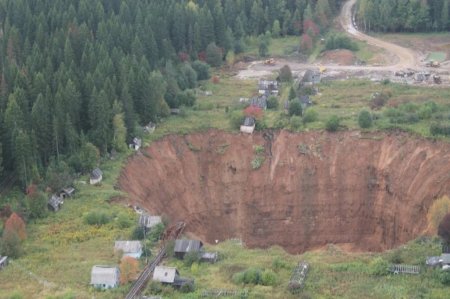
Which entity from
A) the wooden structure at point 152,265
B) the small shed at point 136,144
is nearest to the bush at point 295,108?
the small shed at point 136,144

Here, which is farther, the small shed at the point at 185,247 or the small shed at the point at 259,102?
the small shed at the point at 259,102

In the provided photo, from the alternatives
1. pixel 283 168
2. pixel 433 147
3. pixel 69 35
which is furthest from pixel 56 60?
pixel 433 147

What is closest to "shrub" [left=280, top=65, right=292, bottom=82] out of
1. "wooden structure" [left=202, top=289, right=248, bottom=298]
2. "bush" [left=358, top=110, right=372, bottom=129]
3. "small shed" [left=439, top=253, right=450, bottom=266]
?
"bush" [left=358, top=110, right=372, bottom=129]

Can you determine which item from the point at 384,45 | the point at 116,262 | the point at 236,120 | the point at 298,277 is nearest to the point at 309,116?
the point at 236,120

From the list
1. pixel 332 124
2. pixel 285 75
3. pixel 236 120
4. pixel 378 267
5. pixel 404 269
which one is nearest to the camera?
pixel 404 269

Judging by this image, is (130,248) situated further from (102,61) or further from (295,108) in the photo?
(102,61)

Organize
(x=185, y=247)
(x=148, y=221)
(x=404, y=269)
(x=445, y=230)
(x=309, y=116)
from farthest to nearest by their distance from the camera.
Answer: (x=309, y=116)
(x=148, y=221)
(x=185, y=247)
(x=445, y=230)
(x=404, y=269)

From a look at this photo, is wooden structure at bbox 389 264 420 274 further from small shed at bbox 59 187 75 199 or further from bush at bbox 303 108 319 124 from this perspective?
bush at bbox 303 108 319 124

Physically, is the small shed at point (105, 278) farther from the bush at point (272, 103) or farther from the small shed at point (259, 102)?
the bush at point (272, 103)
